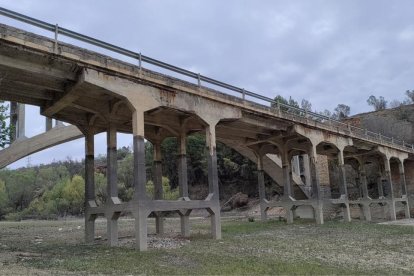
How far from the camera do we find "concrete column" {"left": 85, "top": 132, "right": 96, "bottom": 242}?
70.7ft

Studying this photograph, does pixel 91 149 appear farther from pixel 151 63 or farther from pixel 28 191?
pixel 28 191

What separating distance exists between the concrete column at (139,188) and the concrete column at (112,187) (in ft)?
6.66

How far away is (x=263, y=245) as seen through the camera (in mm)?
17156

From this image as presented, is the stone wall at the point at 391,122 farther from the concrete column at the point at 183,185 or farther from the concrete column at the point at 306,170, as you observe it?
the concrete column at the point at 183,185

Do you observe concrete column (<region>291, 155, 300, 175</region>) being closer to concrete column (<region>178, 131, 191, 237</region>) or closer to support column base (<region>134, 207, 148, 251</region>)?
concrete column (<region>178, 131, 191, 237</region>)

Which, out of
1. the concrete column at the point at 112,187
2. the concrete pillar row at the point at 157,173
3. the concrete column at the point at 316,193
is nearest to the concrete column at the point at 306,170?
the concrete column at the point at 316,193

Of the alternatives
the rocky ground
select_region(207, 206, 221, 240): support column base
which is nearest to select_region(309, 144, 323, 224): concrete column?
the rocky ground

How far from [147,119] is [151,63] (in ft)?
16.8

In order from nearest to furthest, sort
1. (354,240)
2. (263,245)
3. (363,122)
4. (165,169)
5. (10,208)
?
(263,245)
(354,240)
(363,122)
(165,169)
(10,208)

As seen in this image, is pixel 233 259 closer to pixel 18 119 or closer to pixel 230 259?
pixel 230 259

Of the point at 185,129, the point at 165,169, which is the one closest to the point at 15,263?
the point at 185,129

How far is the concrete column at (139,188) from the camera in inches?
657

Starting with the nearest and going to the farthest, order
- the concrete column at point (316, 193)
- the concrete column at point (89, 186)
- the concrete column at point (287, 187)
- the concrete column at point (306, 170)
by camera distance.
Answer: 1. the concrete column at point (89, 186)
2. the concrete column at point (316, 193)
3. the concrete column at point (287, 187)
4. the concrete column at point (306, 170)

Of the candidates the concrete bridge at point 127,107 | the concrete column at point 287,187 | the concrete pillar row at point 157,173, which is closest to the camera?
the concrete bridge at point 127,107
